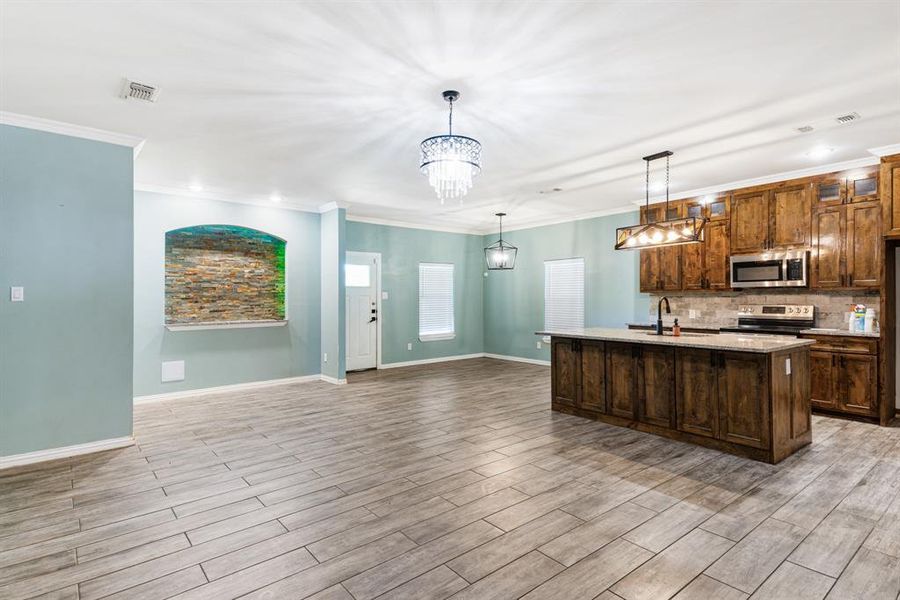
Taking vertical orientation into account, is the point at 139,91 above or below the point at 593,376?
above

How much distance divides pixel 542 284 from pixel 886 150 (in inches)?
197

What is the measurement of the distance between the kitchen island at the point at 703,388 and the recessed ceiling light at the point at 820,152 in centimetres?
192

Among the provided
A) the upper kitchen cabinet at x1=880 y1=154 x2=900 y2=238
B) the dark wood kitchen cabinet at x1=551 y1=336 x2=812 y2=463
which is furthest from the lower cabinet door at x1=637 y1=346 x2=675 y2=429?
the upper kitchen cabinet at x1=880 y1=154 x2=900 y2=238

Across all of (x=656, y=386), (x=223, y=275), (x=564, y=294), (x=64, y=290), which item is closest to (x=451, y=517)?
(x=656, y=386)

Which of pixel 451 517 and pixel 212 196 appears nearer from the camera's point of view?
pixel 451 517

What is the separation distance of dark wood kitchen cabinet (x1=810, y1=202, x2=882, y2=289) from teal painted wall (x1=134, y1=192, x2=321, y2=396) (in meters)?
6.61

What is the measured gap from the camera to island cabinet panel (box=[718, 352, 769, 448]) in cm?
359

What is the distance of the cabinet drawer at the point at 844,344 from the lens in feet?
15.3

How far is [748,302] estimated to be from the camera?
19.5 ft

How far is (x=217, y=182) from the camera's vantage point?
18.8 ft

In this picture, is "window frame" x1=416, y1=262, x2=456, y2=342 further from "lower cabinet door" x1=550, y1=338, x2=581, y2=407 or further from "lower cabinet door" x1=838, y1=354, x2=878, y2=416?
"lower cabinet door" x1=838, y1=354, x2=878, y2=416

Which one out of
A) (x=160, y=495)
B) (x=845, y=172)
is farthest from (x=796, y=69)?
(x=160, y=495)

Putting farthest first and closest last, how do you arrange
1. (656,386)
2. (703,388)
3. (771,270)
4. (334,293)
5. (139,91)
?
(334,293)
(771,270)
(656,386)
(703,388)
(139,91)

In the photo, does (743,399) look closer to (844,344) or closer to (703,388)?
(703,388)
